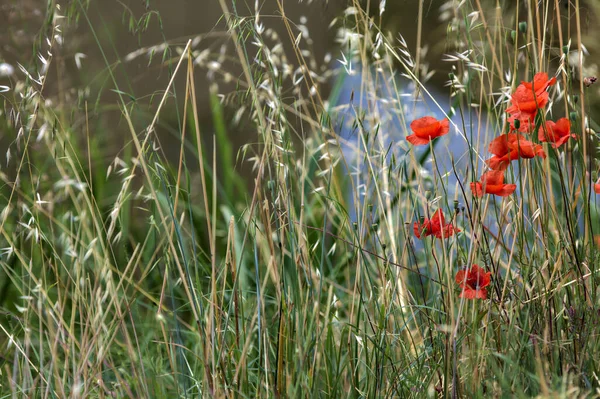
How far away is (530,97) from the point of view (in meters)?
1.09

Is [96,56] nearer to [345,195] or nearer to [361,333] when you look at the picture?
[345,195]

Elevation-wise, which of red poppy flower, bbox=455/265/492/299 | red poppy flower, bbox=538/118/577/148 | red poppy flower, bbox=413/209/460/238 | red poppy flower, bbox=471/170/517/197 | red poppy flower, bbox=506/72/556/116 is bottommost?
red poppy flower, bbox=455/265/492/299

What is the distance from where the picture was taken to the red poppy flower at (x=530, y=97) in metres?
1.08

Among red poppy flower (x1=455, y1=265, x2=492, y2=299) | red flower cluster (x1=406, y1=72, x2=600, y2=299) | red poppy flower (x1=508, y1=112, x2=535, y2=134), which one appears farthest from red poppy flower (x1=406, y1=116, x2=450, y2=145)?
red poppy flower (x1=455, y1=265, x2=492, y2=299)

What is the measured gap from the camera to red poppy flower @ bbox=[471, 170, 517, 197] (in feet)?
3.69

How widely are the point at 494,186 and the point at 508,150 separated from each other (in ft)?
0.22

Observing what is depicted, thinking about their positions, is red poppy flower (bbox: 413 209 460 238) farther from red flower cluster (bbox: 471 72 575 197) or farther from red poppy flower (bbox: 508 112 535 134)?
red poppy flower (bbox: 508 112 535 134)

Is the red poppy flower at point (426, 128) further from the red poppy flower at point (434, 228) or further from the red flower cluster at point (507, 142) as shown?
the red poppy flower at point (434, 228)

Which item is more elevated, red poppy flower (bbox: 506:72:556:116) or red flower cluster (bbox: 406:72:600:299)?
red poppy flower (bbox: 506:72:556:116)

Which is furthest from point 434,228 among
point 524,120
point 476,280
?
point 524,120

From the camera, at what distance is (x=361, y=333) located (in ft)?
4.13

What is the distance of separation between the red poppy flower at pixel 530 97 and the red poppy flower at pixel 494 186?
0.33ft

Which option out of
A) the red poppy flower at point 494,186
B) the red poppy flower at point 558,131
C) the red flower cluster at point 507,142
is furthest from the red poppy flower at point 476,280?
the red poppy flower at point 558,131

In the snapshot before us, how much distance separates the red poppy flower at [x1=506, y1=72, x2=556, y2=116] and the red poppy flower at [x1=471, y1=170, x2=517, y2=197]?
0.10 metres
